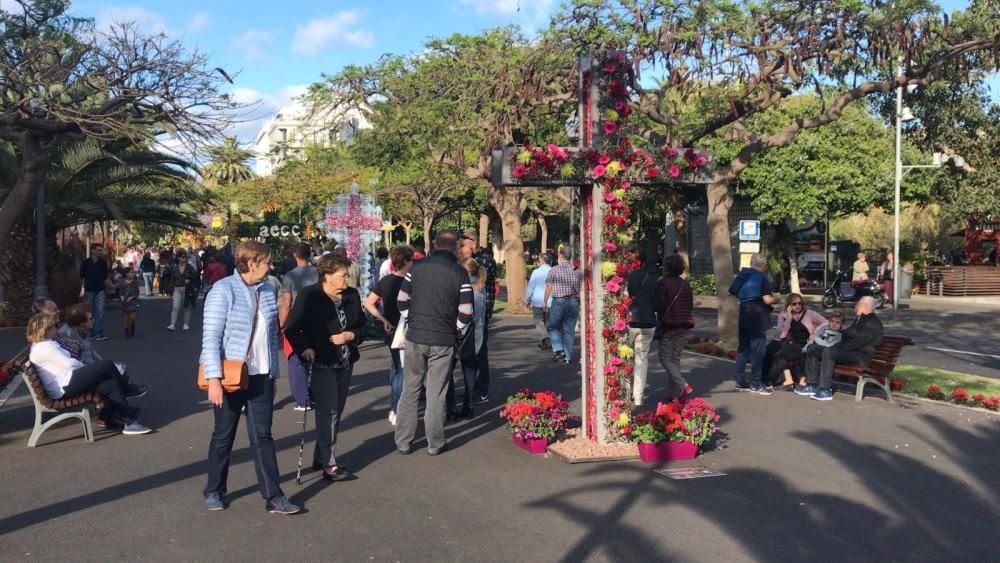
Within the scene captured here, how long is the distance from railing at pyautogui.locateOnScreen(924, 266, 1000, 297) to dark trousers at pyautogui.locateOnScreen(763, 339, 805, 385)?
2650 centimetres

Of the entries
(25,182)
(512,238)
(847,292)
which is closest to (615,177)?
(25,182)

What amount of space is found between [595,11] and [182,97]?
22.2 ft

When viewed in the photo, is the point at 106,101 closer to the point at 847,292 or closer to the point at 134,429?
the point at 134,429

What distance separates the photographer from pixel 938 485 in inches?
284

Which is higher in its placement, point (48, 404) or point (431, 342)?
point (431, 342)

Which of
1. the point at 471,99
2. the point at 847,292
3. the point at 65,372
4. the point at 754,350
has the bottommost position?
the point at 847,292

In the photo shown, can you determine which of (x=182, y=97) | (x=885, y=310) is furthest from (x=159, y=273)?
(x=182, y=97)

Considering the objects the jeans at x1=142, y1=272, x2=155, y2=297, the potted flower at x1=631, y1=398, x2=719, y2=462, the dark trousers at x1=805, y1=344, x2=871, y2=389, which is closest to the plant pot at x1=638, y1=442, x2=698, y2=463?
the potted flower at x1=631, y1=398, x2=719, y2=462

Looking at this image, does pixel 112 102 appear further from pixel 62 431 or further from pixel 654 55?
pixel 654 55

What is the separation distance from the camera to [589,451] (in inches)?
312

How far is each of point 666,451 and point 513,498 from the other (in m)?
1.69

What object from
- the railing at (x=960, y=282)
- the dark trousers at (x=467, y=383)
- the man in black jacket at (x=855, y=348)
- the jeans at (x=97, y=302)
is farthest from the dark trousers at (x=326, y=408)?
the railing at (x=960, y=282)

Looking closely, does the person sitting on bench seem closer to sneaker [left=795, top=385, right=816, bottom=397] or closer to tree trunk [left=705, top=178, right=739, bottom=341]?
sneaker [left=795, top=385, right=816, bottom=397]

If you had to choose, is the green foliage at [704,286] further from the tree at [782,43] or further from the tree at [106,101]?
the tree at [106,101]
